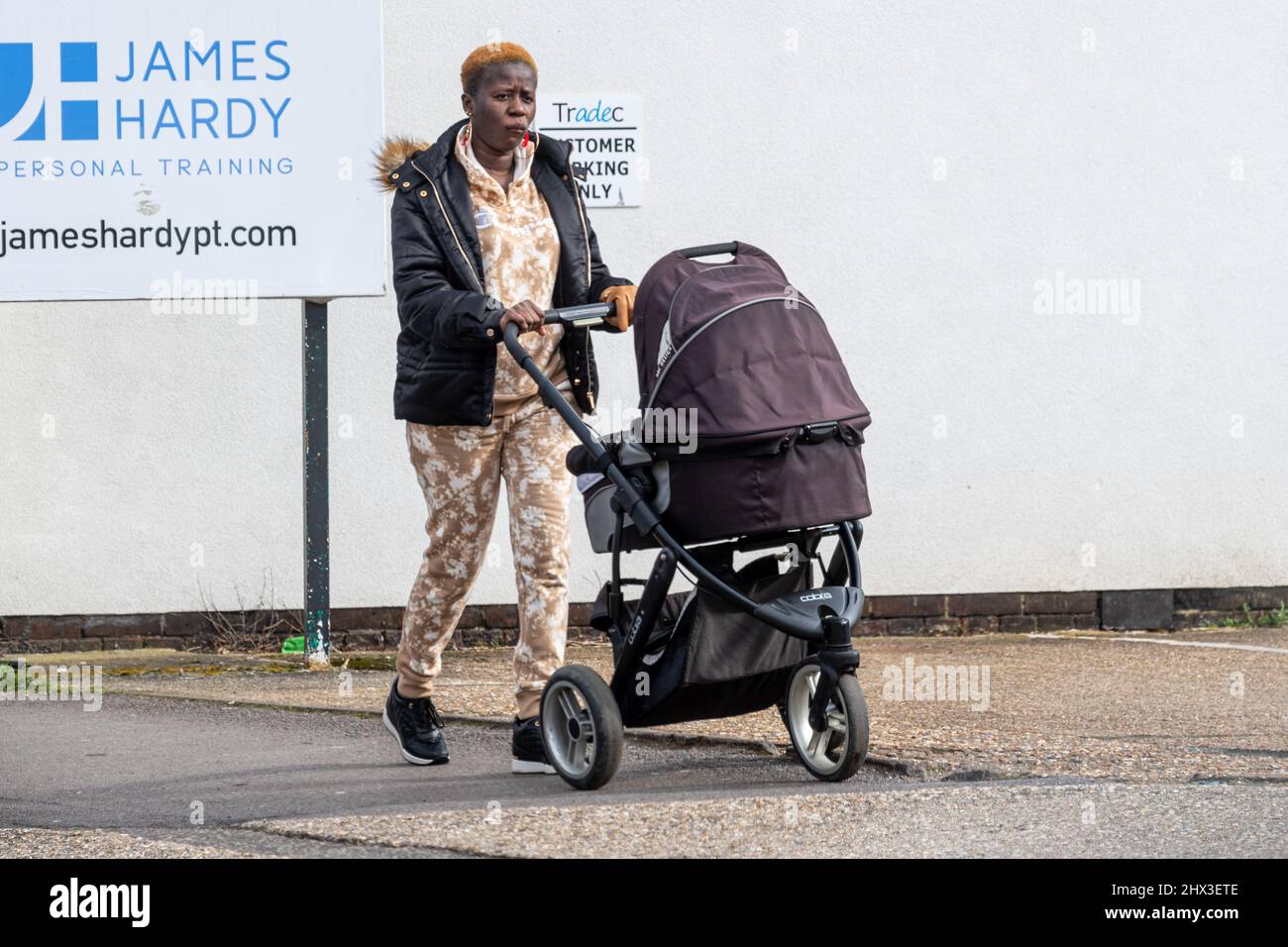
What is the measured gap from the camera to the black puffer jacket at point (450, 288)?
5160 mm

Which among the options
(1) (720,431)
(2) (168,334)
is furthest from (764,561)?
(2) (168,334)

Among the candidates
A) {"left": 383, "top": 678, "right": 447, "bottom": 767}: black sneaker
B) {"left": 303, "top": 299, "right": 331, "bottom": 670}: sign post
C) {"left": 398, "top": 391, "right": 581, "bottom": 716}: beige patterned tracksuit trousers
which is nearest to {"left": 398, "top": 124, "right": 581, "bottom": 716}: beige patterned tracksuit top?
{"left": 398, "top": 391, "right": 581, "bottom": 716}: beige patterned tracksuit trousers

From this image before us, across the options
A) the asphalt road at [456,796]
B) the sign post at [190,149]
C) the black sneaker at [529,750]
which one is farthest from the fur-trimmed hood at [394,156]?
the sign post at [190,149]

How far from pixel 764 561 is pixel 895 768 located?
0.72m

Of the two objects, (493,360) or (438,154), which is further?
(438,154)

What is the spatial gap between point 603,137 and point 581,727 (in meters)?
4.25

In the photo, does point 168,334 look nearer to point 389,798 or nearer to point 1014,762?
point 389,798

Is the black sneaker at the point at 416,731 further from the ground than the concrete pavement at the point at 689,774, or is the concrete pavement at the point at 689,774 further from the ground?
the black sneaker at the point at 416,731

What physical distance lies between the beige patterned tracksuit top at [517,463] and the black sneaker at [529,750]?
2.3 inches

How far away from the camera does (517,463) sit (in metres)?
5.36

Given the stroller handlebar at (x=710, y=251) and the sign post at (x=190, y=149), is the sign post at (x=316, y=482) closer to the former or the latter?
the sign post at (x=190, y=149)

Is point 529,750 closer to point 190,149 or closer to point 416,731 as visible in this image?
point 416,731

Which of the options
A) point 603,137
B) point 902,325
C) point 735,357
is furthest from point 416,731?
Answer: point 902,325
